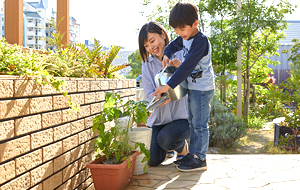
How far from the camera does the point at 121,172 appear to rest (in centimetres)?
189

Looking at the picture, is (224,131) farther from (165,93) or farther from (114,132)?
(114,132)

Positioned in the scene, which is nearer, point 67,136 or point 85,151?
point 67,136

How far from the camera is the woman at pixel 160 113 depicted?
98.3 inches

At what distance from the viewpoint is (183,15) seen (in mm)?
2170

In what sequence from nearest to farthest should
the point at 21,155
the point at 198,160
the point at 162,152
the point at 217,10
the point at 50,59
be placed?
the point at 21,155 → the point at 50,59 → the point at 198,160 → the point at 162,152 → the point at 217,10

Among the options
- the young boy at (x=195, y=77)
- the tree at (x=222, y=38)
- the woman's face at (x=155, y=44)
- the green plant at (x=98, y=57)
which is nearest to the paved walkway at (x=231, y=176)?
the young boy at (x=195, y=77)

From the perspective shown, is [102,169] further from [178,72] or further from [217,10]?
[217,10]

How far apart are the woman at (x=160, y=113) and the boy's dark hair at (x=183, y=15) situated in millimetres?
423

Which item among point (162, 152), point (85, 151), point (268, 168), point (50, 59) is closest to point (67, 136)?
point (85, 151)

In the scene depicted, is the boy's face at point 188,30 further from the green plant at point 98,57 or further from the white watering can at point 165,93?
the green plant at point 98,57

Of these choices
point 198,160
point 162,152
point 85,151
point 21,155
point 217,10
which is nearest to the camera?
point 21,155

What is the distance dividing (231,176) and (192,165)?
322mm

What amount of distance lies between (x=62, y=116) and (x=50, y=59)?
40 cm

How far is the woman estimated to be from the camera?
8.19ft
